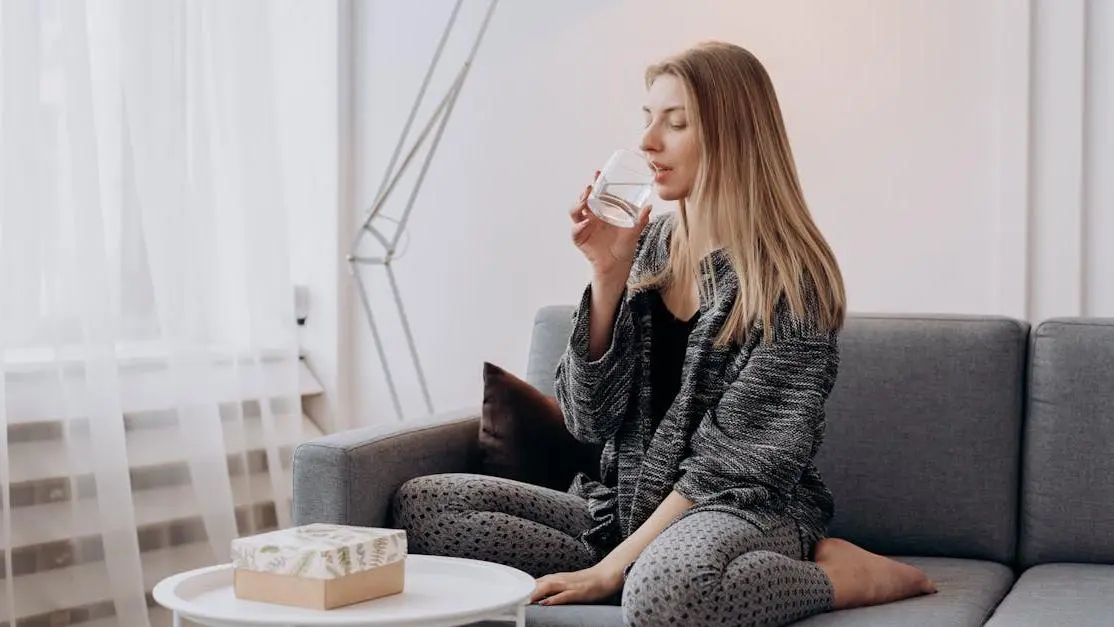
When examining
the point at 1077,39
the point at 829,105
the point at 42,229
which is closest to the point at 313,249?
the point at 42,229

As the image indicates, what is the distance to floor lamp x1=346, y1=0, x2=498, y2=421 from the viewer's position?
2729 mm

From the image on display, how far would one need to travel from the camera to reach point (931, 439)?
2.11 metres

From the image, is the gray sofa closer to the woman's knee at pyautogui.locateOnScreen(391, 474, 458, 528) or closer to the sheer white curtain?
the woman's knee at pyautogui.locateOnScreen(391, 474, 458, 528)

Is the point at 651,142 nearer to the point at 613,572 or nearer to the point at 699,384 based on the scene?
the point at 699,384

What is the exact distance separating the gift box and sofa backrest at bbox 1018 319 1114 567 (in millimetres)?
1091

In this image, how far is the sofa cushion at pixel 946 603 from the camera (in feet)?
5.46

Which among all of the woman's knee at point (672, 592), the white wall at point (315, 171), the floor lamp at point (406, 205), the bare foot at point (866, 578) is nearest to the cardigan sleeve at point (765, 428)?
the bare foot at point (866, 578)

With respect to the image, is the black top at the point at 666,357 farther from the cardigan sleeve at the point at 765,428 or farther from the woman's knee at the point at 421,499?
the woman's knee at the point at 421,499

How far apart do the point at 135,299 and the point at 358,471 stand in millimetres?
939

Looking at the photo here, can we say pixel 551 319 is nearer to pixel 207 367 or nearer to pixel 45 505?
pixel 207 367

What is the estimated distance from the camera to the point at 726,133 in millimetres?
1920

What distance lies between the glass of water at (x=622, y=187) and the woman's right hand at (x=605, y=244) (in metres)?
0.20

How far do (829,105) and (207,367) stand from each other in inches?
53.1

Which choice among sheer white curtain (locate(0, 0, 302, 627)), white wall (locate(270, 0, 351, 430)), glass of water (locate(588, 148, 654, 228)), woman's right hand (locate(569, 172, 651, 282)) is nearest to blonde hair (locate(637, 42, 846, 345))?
woman's right hand (locate(569, 172, 651, 282))
